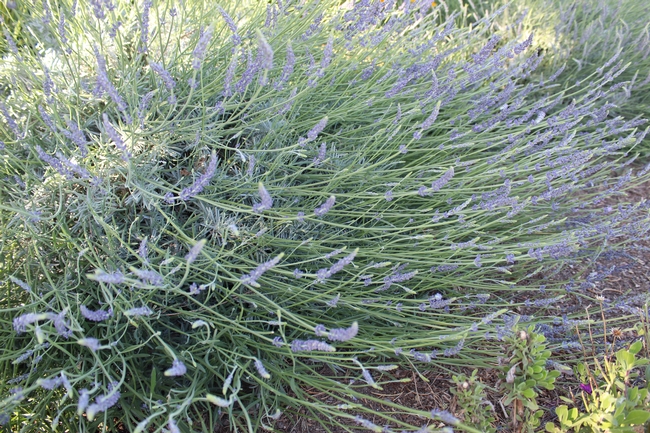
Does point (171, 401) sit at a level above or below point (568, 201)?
above

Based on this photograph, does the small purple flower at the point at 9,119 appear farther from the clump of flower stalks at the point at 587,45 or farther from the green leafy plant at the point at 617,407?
the clump of flower stalks at the point at 587,45

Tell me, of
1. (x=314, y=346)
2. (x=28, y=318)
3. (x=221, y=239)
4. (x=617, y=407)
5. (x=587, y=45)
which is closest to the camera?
(x=28, y=318)

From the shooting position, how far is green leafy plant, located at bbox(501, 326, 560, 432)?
4.56 ft

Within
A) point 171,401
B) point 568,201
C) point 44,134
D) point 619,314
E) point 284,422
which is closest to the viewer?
point 171,401

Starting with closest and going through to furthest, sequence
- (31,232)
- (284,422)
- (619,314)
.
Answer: (31,232), (284,422), (619,314)

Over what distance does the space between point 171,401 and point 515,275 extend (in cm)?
150

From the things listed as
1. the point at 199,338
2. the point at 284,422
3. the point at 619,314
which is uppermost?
the point at 199,338

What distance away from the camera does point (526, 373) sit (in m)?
1.43

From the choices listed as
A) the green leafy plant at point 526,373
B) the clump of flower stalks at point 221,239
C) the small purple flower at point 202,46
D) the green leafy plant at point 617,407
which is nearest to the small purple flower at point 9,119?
the clump of flower stalks at point 221,239

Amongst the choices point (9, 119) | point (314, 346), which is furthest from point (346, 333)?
point (9, 119)

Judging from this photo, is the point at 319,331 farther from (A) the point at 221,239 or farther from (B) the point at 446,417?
(A) the point at 221,239

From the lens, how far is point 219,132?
1.72 metres

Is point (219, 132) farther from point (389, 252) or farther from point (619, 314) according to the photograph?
point (619, 314)

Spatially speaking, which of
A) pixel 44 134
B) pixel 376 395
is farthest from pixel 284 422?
pixel 44 134
